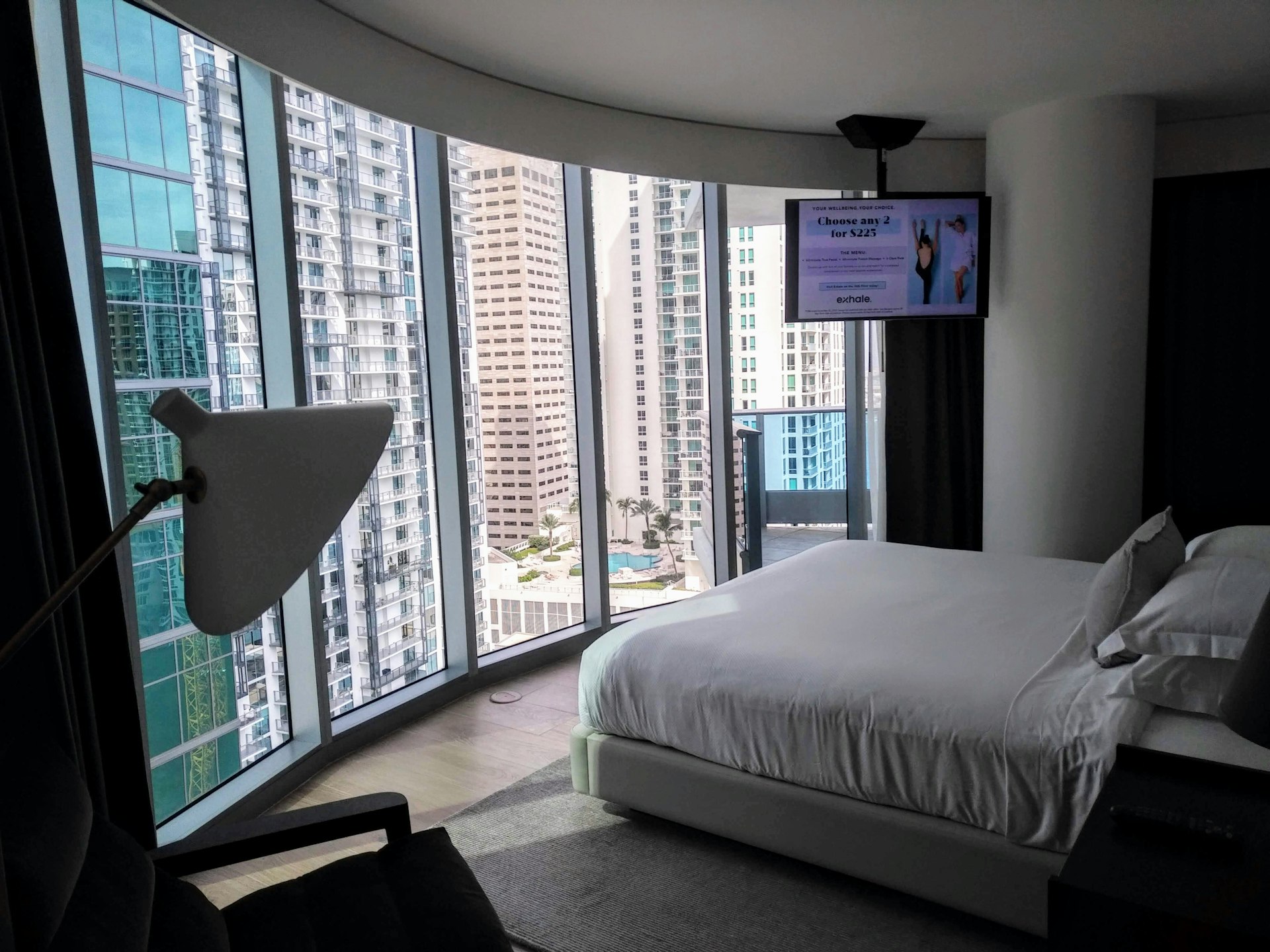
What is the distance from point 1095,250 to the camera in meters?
4.41

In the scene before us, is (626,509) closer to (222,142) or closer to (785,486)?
(785,486)

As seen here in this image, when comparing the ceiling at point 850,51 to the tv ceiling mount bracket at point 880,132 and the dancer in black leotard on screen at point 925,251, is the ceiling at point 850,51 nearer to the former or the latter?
the tv ceiling mount bracket at point 880,132

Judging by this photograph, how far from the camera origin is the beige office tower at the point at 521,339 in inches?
171

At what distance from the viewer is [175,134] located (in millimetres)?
2887

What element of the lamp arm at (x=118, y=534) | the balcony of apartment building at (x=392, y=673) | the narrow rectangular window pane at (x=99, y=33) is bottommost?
the balcony of apartment building at (x=392, y=673)

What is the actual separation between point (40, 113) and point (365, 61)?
1554 millimetres

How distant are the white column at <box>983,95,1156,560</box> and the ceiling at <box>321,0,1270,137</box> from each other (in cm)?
20

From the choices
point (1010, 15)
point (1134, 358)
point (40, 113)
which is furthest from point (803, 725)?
point (1134, 358)

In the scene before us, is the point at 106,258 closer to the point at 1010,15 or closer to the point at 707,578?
the point at 1010,15

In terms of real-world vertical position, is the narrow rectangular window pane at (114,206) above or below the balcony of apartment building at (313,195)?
below

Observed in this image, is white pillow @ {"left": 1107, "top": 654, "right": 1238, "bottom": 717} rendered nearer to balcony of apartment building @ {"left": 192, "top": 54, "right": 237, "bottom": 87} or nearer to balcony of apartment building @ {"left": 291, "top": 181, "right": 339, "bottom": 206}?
balcony of apartment building @ {"left": 291, "top": 181, "right": 339, "bottom": 206}

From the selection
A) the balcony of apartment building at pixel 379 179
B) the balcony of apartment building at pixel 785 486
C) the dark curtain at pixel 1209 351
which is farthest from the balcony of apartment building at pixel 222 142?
the dark curtain at pixel 1209 351

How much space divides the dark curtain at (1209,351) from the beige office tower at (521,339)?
3134 mm

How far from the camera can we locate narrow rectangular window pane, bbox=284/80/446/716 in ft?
11.4
